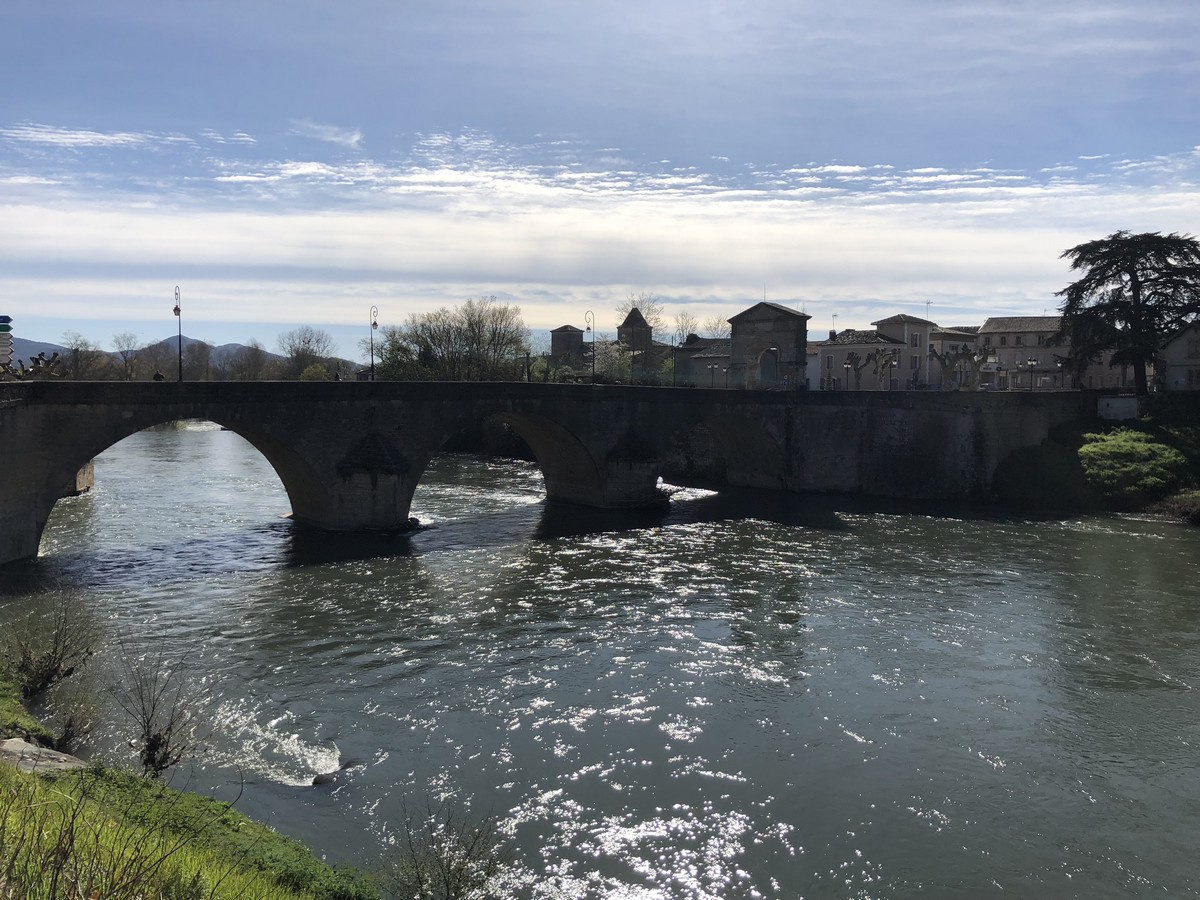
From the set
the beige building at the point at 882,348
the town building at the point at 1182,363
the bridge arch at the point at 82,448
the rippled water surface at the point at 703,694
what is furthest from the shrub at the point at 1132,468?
the bridge arch at the point at 82,448

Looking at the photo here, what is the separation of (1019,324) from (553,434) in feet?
188

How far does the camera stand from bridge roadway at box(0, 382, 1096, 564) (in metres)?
25.0

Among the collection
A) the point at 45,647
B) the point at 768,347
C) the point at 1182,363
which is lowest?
the point at 45,647

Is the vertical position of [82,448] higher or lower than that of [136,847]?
higher

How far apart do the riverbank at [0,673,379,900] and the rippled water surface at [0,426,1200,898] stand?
1544mm

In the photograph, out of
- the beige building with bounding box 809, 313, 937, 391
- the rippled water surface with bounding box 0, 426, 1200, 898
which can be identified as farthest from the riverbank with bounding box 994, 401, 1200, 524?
the beige building with bounding box 809, 313, 937, 391

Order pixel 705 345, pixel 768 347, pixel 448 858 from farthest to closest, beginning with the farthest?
pixel 705 345
pixel 768 347
pixel 448 858

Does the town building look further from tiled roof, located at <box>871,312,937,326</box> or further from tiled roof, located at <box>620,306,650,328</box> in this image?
tiled roof, located at <box>620,306,650,328</box>

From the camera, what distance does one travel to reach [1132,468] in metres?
40.8

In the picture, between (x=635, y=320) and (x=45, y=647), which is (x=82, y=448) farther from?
(x=635, y=320)

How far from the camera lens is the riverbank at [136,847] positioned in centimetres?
573

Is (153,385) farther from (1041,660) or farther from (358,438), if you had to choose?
(1041,660)

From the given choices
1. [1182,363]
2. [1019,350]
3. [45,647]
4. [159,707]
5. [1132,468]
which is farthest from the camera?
[1019,350]

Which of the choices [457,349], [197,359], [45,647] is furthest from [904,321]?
[197,359]
